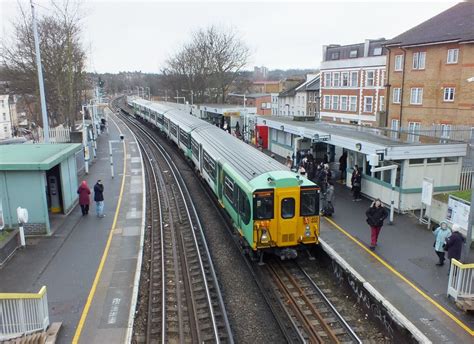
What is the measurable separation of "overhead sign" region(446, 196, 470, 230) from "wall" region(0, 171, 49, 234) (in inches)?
487

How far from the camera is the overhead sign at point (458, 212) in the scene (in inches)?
471

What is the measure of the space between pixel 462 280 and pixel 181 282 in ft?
21.5

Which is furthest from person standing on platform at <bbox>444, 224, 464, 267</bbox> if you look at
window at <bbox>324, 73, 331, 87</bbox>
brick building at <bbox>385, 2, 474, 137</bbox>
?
window at <bbox>324, 73, 331, 87</bbox>

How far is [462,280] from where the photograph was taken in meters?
8.88

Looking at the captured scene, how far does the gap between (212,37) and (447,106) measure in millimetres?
38155

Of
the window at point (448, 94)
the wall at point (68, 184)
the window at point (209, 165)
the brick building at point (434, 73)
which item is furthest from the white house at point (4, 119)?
the window at point (448, 94)

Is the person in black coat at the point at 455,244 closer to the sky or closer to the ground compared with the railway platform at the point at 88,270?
closer to the sky

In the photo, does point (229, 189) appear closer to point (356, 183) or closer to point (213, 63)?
point (356, 183)

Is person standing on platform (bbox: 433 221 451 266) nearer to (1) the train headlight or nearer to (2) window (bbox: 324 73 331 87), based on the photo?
(1) the train headlight

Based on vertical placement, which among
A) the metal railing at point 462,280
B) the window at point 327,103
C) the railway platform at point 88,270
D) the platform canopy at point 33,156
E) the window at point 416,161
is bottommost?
the railway platform at point 88,270

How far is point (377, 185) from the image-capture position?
1630cm

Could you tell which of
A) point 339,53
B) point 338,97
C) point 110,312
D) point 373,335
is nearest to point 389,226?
point 373,335

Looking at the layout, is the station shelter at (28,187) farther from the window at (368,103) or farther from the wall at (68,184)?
the window at (368,103)

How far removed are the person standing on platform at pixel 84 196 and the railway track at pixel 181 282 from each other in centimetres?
242
